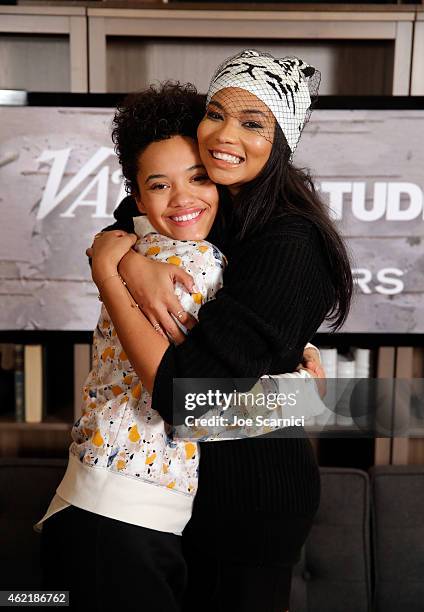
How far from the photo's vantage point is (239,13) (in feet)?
6.26

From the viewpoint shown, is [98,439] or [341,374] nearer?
[98,439]

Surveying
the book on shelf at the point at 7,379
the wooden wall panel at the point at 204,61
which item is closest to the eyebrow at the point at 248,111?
the wooden wall panel at the point at 204,61

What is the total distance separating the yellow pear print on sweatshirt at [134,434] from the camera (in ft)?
3.21

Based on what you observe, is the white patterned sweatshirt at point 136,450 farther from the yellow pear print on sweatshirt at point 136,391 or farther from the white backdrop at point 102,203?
the white backdrop at point 102,203

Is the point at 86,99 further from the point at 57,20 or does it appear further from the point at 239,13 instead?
the point at 239,13

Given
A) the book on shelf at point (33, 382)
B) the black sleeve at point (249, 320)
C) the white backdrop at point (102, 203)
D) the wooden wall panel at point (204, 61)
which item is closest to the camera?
the black sleeve at point (249, 320)

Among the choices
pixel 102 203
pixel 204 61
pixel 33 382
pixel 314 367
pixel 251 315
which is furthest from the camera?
pixel 204 61

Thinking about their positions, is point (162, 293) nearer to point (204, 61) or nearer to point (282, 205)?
point (282, 205)

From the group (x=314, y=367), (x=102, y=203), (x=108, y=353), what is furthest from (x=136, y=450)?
(x=102, y=203)

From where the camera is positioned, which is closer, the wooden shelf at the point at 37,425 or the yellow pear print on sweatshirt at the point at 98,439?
the yellow pear print on sweatshirt at the point at 98,439

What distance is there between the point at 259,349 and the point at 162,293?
0.16 metres

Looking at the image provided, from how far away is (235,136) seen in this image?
1.00 metres

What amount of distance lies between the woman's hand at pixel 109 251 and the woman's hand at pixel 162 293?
2.1 inches

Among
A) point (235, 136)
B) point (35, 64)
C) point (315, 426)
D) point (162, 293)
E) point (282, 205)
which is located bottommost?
point (315, 426)
